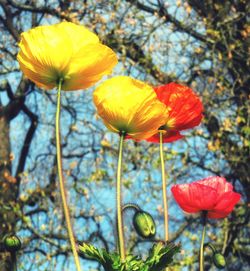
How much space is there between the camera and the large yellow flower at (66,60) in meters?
1.12

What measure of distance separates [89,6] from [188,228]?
2.22m

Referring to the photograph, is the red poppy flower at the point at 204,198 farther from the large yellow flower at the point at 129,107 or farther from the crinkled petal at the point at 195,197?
the large yellow flower at the point at 129,107

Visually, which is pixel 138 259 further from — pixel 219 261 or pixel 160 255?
pixel 219 261

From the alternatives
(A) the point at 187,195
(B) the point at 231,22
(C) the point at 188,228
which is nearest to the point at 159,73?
(B) the point at 231,22

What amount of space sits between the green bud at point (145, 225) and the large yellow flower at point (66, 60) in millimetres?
231

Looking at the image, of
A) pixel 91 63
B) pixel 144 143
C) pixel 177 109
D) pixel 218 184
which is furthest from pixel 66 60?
pixel 144 143

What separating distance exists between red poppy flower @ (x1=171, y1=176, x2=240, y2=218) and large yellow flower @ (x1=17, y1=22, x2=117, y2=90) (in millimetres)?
299

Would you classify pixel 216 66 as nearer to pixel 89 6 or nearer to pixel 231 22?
pixel 231 22

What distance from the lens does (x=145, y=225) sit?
1.21 m

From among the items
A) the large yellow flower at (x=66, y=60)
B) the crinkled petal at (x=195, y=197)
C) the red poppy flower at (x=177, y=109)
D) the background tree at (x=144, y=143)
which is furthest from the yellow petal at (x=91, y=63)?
the background tree at (x=144, y=143)

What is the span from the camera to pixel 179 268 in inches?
247

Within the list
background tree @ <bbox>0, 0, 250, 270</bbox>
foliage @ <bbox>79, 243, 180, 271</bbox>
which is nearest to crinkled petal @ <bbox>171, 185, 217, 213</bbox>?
foliage @ <bbox>79, 243, 180, 271</bbox>

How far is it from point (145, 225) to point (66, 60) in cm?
29

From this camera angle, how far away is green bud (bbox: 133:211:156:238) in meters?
1.20
